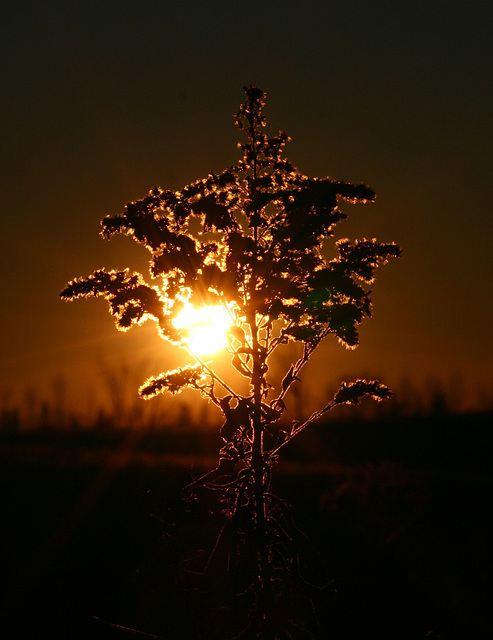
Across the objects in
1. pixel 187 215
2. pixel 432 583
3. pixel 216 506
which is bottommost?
pixel 432 583

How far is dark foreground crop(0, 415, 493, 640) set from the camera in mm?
16312

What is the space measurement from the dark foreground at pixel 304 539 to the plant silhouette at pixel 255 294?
1033 millimetres

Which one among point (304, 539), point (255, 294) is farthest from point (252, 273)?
point (304, 539)

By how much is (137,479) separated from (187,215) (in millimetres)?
34189

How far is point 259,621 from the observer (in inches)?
589

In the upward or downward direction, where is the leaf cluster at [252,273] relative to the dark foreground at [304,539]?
upward

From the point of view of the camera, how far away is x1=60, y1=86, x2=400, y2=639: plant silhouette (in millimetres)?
15109

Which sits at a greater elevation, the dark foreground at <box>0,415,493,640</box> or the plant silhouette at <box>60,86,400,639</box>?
the plant silhouette at <box>60,86,400,639</box>

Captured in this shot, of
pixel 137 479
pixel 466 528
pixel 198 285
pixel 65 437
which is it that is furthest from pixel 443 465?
pixel 65 437

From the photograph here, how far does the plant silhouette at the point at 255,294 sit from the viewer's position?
1511 centimetres

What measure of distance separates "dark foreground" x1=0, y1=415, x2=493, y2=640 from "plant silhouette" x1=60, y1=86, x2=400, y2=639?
1.03 meters

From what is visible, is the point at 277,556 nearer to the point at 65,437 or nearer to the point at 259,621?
the point at 259,621

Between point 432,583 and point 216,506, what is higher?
point 216,506

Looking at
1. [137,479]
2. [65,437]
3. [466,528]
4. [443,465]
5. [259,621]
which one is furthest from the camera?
[65,437]
